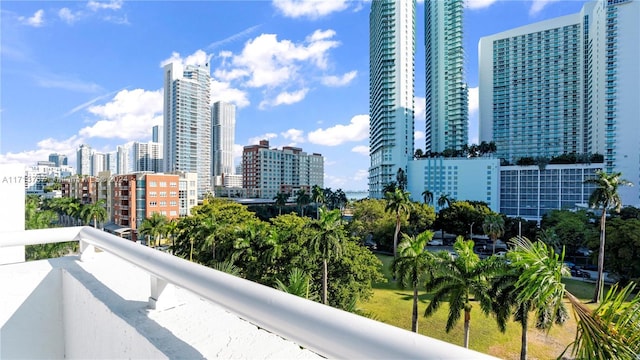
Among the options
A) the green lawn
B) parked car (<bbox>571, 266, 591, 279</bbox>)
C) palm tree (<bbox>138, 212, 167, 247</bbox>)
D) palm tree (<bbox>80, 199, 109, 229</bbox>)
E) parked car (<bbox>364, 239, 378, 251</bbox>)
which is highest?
palm tree (<bbox>80, 199, 109, 229</bbox>)

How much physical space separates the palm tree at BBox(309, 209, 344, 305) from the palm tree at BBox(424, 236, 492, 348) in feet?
16.6

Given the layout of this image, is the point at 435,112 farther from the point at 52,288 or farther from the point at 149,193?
the point at 52,288

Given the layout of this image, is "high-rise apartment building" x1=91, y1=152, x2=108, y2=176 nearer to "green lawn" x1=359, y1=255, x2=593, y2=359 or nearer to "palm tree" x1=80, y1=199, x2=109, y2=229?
"palm tree" x1=80, y1=199, x2=109, y2=229

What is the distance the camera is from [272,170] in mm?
96938

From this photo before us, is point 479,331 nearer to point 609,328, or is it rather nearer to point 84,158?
point 609,328

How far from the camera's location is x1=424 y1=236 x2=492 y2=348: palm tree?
12641 millimetres

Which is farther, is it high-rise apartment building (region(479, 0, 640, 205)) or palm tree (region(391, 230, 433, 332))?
high-rise apartment building (region(479, 0, 640, 205))

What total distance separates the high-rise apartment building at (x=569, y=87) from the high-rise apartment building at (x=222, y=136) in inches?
3863

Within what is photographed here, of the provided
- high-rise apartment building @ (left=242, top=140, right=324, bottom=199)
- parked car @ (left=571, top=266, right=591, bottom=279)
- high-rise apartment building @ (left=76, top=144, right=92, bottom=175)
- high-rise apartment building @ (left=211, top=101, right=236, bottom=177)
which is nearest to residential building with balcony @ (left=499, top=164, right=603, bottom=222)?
parked car @ (left=571, top=266, right=591, bottom=279)

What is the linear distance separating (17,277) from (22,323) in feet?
1.23

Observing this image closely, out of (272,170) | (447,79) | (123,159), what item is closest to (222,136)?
(123,159)

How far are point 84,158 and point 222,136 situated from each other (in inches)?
2079

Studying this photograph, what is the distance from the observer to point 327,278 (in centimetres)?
1867

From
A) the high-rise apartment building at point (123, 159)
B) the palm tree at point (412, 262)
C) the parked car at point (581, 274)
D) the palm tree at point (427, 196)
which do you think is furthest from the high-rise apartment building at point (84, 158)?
the parked car at point (581, 274)
